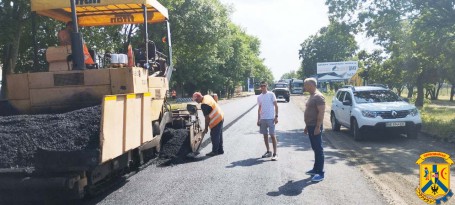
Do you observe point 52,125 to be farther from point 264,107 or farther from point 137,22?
point 264,107

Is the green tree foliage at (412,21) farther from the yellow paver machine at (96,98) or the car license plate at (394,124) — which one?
the yellow paver machine at (96,98)

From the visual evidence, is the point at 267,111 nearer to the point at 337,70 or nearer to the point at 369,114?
the point at 369,114

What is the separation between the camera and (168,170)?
766 centimetres

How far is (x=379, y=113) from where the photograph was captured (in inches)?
440

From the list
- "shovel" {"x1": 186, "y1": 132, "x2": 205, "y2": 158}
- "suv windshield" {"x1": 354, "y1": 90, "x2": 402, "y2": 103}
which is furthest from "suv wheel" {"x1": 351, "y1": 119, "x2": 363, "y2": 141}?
"shovel" {"x1": 186, "y1": 132, "x2": 205, "y2": 158}

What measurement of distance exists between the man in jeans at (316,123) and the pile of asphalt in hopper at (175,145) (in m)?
2.94

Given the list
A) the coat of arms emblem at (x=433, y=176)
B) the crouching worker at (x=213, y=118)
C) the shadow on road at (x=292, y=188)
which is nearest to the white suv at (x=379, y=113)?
the crouching worker at (x=213, y=118)

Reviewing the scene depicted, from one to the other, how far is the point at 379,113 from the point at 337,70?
38.8 meters

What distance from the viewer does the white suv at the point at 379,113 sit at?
11052 millimetres

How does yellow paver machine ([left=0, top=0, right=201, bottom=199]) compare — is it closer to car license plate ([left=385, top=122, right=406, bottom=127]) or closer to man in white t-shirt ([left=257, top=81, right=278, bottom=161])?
man in white t-shirt ([left=257, top=81, right=278, bottom=161])

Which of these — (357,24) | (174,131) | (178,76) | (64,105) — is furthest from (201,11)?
(64,105)

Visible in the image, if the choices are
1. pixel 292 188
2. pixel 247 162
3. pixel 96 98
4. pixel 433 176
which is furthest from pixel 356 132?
pixel 433 176

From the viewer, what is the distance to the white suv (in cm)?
1105

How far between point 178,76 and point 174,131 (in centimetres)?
3445
